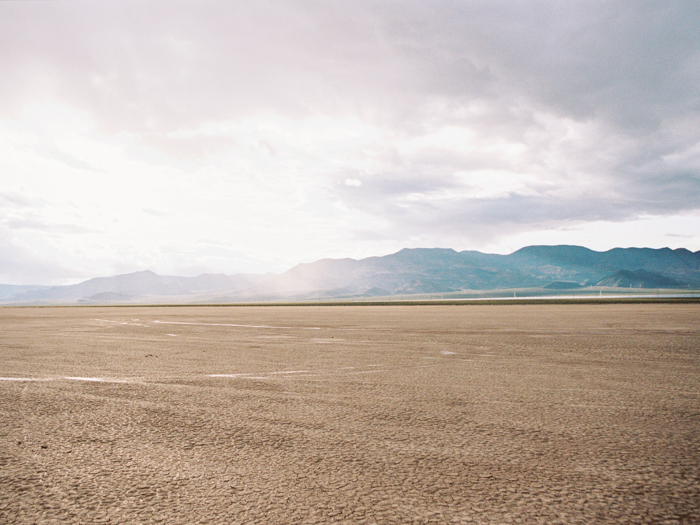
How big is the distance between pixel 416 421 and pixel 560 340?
33.7 ft

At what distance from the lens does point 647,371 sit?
757 centimetres

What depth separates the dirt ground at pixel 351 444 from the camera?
9.04 ft

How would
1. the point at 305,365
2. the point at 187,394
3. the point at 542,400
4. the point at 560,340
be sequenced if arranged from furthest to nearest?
the point at 560,340 → the point at 305,365 → the point at 187,394 → the point at 542,400

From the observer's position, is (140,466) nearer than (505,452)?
Yes

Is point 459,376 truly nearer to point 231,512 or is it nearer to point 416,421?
point 416,421

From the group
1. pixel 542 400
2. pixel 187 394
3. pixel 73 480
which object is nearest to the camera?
pixel 73 480

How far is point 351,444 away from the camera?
3.87 metres

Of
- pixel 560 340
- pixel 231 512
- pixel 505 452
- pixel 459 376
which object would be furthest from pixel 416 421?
pixel 560 340

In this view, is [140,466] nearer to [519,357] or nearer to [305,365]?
[305,365]

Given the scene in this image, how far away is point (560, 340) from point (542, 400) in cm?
861

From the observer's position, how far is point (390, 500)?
281 cm

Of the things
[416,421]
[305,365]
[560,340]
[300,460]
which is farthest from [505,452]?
[560,340]

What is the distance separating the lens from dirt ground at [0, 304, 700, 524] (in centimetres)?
275

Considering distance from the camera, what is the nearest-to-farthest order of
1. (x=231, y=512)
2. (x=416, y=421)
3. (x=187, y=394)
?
(x=231, y=512) → (x=416, y=421) → (x=187, y=394)
